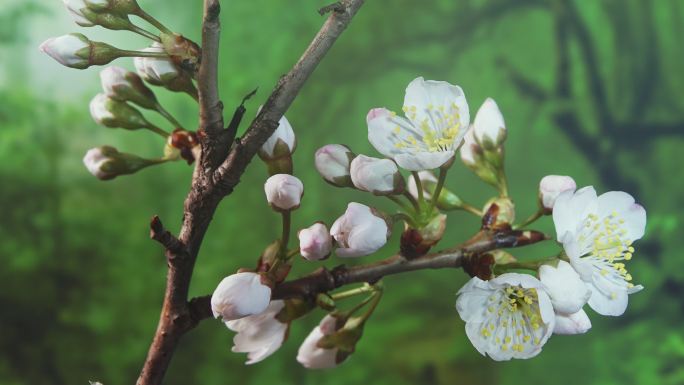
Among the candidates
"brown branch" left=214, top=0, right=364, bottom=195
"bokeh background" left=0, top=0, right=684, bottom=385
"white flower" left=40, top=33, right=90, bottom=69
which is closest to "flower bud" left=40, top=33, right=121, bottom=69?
"white flower" left=40, top=33, right=90, bottom=69

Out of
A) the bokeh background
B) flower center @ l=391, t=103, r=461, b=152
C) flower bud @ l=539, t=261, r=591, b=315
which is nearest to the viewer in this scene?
flower bud @ l=539, t=261, r=591, b=315

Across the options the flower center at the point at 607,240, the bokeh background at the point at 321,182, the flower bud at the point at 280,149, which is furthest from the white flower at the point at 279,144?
the bokeh background at the point at 321,182

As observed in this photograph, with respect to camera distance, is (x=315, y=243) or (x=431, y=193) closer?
(x=315, y=243)

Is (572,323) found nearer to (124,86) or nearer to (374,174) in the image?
(374,174)

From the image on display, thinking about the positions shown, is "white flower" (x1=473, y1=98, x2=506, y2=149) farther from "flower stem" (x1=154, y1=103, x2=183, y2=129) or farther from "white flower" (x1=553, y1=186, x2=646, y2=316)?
"flower stem" (x1=154, y1=103, x2=183, y2=129)

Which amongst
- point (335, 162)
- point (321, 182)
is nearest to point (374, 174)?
point (335, 162)

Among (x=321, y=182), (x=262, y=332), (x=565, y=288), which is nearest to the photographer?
(x=565, y=288)
